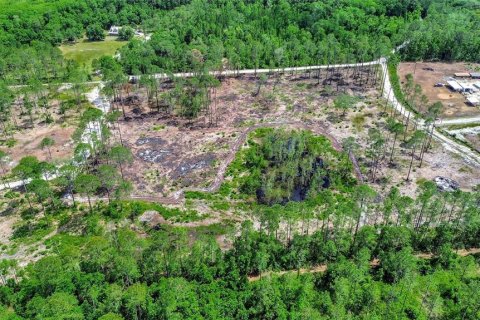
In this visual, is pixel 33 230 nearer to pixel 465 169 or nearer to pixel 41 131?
pixel 41 131

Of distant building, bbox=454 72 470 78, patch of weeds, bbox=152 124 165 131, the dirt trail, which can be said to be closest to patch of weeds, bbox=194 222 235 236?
the dirt trail

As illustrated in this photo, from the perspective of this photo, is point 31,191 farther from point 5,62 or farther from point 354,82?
point 354,82

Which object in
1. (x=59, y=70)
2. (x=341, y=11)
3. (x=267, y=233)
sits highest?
(x=341, y=11)

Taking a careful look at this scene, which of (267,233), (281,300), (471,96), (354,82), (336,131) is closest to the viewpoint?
(281,300)

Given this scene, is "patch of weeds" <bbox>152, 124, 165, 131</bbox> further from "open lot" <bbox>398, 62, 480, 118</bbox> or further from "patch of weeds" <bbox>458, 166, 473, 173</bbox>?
"patch of weeds" <bbox>458, 166, 473, 173</bbox>

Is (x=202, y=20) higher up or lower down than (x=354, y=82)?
higher up

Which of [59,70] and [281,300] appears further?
[59,70]

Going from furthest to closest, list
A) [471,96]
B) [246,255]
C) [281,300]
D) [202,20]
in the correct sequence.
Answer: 1. [202,20]
2. [471,96]
3. [246,255]
4. [281,300]

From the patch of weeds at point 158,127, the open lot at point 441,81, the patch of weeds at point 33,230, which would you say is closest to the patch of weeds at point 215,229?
the patch of weeds at point 33,230

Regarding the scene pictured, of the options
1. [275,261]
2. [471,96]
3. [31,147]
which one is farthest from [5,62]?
[471,96]
